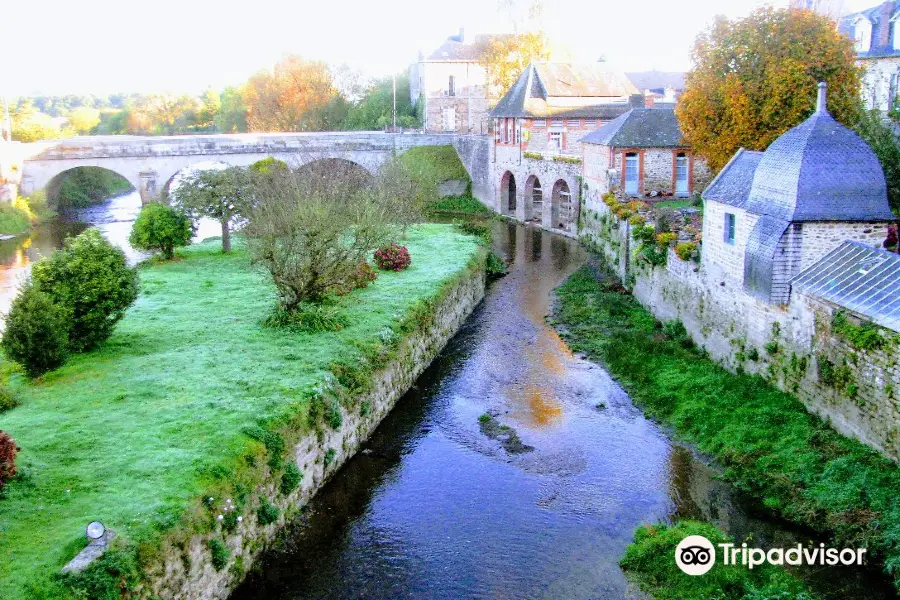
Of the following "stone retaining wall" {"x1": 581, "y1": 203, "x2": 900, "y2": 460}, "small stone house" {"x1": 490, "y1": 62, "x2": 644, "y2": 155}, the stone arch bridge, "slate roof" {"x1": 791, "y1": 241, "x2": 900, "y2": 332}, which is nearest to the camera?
"stone retaining wall" {"x1": 581, "y1": 203, "x2": 900, "y2": 460}

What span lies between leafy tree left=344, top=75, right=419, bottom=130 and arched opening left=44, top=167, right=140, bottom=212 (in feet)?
66.0

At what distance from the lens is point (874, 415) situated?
43.3ft

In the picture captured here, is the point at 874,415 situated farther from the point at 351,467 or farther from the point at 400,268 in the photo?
the point at 400,268

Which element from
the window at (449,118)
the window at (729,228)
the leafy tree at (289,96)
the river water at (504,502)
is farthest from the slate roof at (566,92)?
the river water at (504,502)

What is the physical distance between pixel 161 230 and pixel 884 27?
94.5ft

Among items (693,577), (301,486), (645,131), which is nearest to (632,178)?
(645,131)

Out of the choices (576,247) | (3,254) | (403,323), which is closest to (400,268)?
(403,323)

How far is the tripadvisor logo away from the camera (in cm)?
1153

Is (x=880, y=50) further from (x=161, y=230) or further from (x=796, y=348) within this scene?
(x=161, y=230)

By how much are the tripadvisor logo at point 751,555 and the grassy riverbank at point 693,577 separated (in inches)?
3.8

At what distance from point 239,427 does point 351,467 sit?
11.2 ft

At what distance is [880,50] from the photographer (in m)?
30.5

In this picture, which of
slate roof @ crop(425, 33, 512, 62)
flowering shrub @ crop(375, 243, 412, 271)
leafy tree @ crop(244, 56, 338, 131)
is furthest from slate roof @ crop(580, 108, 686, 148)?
leafy tree @ crop(244, 56, 338, 131)

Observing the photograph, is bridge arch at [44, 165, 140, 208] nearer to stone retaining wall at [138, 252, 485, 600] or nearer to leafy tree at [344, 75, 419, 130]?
leafy tree at [344, 75, 419, 130]
